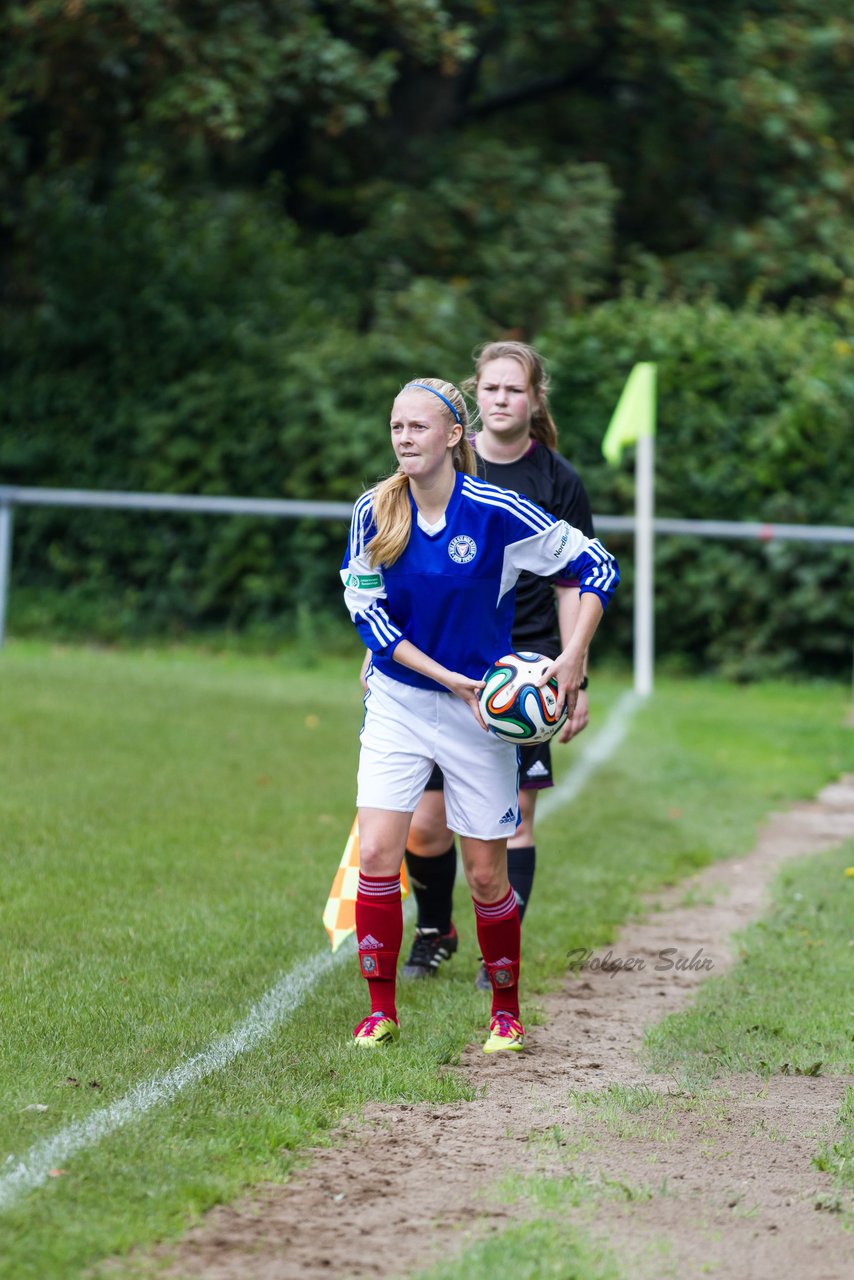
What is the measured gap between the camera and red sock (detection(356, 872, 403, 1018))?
5027mm

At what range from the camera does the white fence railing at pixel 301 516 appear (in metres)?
13.3

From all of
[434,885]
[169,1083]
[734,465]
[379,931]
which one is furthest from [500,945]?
[734,465]

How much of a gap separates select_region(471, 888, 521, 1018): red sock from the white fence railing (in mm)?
8587

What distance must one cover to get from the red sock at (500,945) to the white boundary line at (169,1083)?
25.8 inches

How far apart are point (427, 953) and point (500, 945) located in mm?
982

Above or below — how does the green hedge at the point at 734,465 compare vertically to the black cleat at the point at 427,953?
above

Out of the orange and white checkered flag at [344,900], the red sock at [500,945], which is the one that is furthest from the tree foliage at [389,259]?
the red sock at [500,945]

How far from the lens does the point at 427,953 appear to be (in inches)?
239

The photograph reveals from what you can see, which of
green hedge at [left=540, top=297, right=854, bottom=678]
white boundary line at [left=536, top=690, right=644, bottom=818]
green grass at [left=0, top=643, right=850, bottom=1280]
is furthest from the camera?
green hedge at [left=540, top=297, right=854, bottom=678]

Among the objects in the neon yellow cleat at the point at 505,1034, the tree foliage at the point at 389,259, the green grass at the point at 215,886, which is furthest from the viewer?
the tree foliage at the point at 389,259

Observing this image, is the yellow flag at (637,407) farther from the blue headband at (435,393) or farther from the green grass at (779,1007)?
the blue headband at (435,393)

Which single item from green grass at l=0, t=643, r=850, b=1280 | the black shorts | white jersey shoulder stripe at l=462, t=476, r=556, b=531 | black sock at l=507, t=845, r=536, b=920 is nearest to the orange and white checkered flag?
green grass at l=0, t=643, r=850, b=1280

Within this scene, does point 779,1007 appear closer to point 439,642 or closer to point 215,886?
point 439,642

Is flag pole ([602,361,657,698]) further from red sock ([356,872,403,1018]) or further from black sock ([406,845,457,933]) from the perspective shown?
red sock ([356,872,403,1018])
